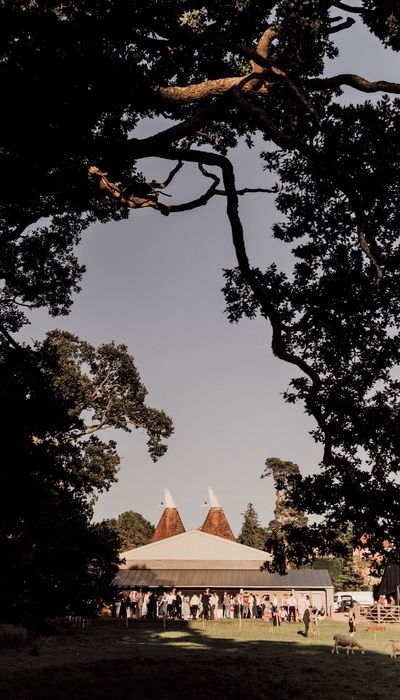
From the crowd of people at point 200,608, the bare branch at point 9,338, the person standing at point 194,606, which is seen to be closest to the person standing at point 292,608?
the crowd of people at point 200,608

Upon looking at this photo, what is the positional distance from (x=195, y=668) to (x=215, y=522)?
48.5m

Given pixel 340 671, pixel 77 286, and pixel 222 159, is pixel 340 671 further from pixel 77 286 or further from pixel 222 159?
pixel 222 159

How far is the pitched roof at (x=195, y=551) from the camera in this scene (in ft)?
166

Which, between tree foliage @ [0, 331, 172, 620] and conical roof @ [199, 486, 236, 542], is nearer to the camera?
tree foliage @ [0, 331, 172, 620]

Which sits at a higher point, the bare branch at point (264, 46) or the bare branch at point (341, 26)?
the bare branch at point (341, 26)

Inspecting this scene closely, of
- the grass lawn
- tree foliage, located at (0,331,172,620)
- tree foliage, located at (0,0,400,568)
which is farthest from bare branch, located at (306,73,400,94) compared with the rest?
the grass lawn

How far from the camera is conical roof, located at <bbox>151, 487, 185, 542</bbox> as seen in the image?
2496 inches

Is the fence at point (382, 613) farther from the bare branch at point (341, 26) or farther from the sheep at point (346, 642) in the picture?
the bare branch at point (341, 26)

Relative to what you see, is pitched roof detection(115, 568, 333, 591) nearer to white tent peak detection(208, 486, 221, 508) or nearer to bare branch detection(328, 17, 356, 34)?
white tent peak detection(208, 486, 221, 508)

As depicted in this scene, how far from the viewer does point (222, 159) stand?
37.7ft

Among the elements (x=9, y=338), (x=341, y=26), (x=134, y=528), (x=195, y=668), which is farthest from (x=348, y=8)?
(x=134, y=528)

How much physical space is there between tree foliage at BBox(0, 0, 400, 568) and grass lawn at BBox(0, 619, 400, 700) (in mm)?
6004

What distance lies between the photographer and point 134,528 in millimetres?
91438

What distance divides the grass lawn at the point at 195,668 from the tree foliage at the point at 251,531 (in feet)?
234
